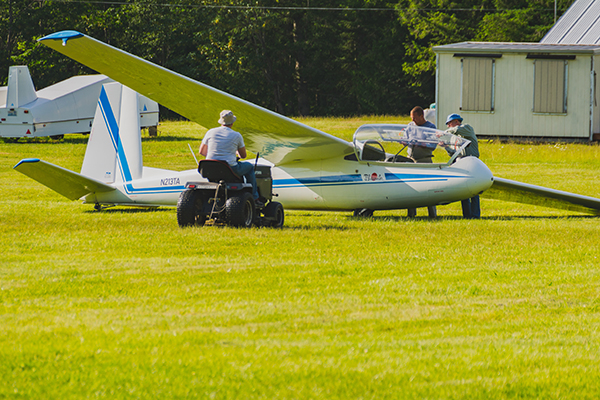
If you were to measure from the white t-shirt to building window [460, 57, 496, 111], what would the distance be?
19120mm

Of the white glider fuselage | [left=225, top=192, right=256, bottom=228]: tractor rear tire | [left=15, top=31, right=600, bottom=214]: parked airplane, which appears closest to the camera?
[left=225, top=192, right=256, bottom=228]: tractor rear tire

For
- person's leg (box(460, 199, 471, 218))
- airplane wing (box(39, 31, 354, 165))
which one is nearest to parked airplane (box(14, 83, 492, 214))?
airplane wing (box(39, 31, 354, 165))

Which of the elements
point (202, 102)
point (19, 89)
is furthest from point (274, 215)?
point (19, 89)

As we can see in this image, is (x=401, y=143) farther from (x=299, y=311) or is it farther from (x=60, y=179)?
(x=299, y=311)

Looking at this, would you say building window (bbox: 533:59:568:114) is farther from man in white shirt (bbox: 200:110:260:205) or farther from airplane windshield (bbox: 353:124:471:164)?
man in white shirt (bbox: 200:110:260:205)

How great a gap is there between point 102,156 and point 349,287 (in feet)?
24.4

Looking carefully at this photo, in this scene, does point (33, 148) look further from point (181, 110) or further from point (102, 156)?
point (181, 110)

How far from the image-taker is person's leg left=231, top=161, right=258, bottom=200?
9.95m

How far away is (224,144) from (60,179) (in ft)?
10.4

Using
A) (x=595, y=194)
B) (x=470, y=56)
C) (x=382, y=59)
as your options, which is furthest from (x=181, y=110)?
(x=382, y=59)

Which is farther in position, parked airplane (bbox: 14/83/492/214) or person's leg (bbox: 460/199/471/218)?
person's leg (bbox: 460/199/471/218)

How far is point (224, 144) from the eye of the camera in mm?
9820

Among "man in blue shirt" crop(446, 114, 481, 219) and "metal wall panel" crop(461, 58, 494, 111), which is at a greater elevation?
"metal wall panel" crop(461, 58, 494, 111)

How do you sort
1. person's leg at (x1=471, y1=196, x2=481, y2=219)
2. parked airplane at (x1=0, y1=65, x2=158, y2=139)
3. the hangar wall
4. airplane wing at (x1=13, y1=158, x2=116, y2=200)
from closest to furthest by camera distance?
airplane wing at (x1=13, y1=158, x2=116, y2=200) < person's leg at (x1=471, y1=196, x2=481, y2=219) < the hangar wall < parked airplane at (x1=0, y1=65, x2=158, y2=139)
